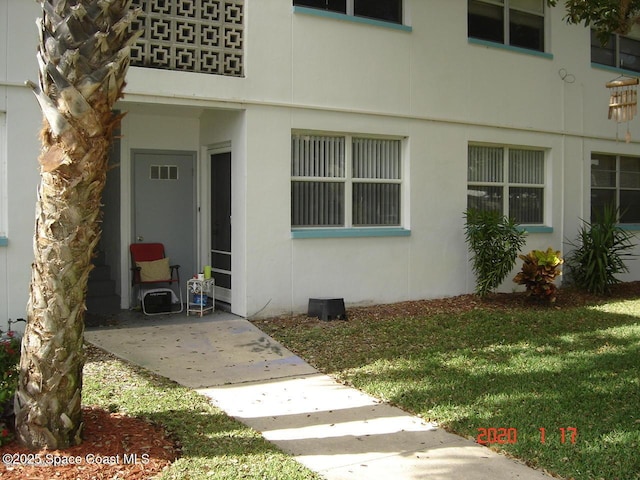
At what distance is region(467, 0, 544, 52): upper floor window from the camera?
12.6m

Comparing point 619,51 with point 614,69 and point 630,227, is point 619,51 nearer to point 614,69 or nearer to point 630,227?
point 614,69

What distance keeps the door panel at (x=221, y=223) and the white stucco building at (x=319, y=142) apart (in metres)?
0.04

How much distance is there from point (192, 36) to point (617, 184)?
32.6 ft

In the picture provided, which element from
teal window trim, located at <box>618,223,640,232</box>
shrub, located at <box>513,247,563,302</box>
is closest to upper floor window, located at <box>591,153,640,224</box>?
teal window trim, located at <box>618,223,640,232</box>

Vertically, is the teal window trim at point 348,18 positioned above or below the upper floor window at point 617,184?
above

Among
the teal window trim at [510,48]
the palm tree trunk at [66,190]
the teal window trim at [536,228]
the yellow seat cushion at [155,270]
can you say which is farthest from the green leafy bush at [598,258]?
the palm tree trunk at [66,190]

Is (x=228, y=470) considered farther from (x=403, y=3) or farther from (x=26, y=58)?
(x=403, y=3)

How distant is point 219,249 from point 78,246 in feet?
20.4

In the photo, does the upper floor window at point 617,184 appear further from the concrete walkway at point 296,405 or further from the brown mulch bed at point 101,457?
the brown mulch bed at point 101,457

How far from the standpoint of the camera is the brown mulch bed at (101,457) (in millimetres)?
4531

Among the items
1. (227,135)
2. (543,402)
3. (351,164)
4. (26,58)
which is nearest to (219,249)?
(227,135)

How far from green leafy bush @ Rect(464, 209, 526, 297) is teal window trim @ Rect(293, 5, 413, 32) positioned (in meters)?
3.31

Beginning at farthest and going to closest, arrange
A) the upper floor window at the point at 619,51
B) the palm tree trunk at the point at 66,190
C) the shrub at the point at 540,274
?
1. the upper floor window at the point at 619,51
2. the shrub at the point at 540,274
3. the palm tree trunk at the point at 66,190

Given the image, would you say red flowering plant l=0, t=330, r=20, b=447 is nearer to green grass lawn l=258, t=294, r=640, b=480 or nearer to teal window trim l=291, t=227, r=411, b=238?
green grass lawn l=258, t=294, r=640, b=480
